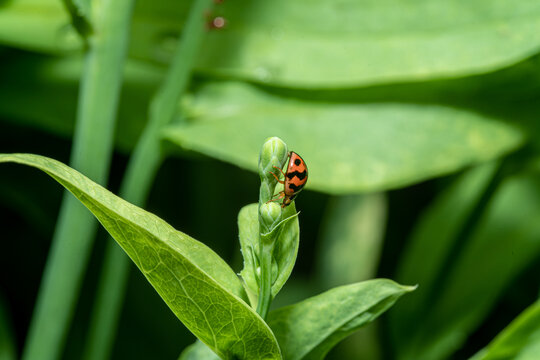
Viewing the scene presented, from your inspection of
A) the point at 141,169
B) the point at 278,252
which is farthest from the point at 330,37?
the point at 278,252

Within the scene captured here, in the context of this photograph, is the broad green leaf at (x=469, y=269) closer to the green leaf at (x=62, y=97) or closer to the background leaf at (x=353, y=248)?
the background leaf at (x=353, y=248)

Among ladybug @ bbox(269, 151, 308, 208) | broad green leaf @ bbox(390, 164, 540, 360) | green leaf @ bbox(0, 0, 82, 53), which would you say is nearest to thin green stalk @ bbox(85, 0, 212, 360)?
green leaf @ bbox(0, 0, 82, 53)

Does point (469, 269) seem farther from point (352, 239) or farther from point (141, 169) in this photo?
point (141, 169)

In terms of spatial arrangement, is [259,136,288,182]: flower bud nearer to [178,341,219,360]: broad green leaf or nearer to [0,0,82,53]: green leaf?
[178,341,219,360]: broad green leaf

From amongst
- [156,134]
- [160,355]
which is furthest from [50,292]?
[160,355]

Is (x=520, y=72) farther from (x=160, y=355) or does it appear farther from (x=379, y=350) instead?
(x=160, y=355)

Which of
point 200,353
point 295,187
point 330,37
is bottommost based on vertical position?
point 200,353
